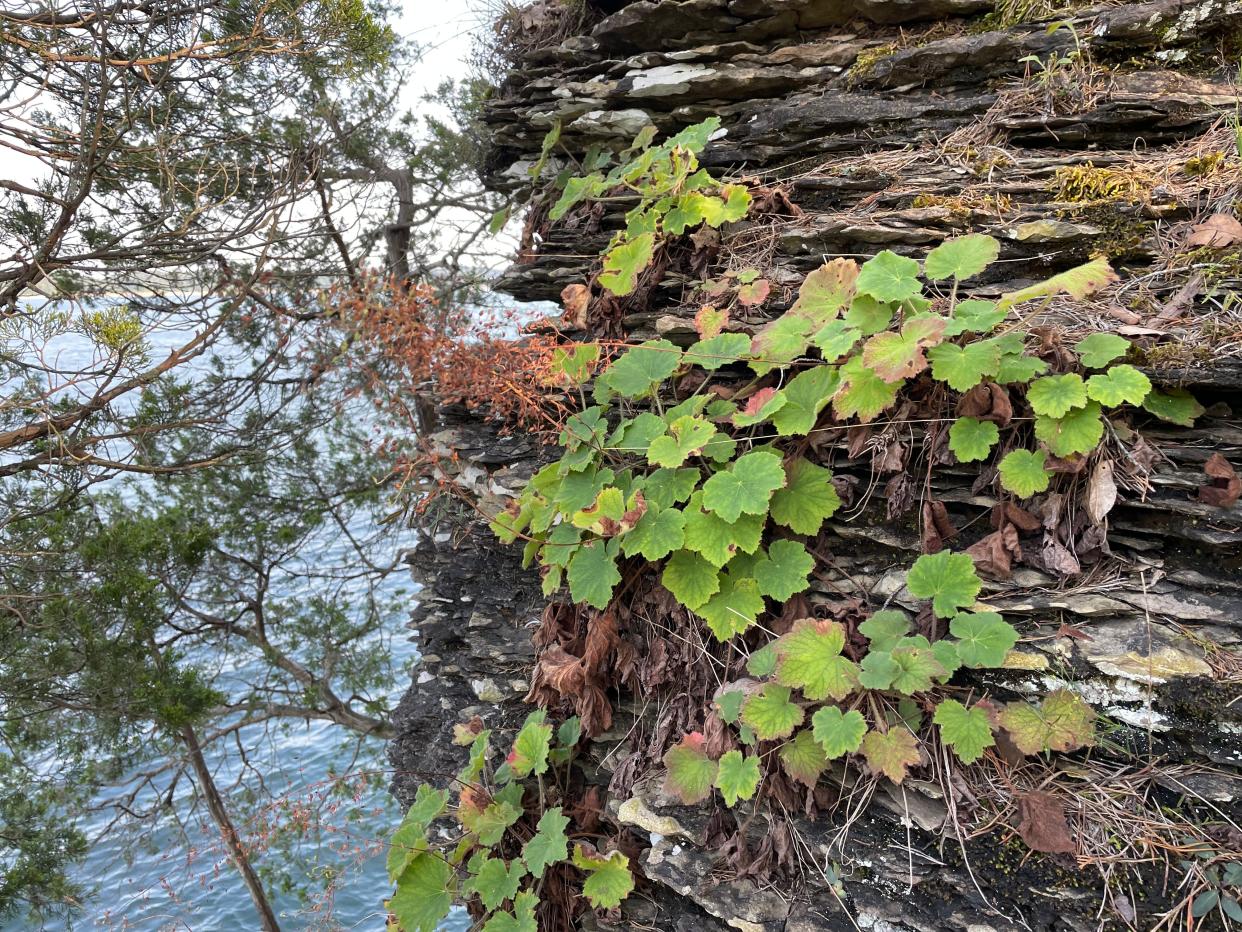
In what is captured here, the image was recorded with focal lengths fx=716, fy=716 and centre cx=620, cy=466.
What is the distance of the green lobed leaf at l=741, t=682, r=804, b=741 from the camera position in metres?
1.98

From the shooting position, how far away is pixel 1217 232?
2324 millimetres

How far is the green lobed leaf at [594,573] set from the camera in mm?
2395

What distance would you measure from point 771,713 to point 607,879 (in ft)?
2.90

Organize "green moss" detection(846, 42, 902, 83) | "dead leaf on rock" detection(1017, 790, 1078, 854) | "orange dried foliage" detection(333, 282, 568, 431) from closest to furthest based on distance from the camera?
"dead leaf on rock" detection(1017, 790, 1078, 854) → "orange dried foliage" detection(333, 282, 568, 431) → "green moss" detection(846, 42, 902, 83)

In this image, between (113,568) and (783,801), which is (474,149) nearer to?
(113,568)

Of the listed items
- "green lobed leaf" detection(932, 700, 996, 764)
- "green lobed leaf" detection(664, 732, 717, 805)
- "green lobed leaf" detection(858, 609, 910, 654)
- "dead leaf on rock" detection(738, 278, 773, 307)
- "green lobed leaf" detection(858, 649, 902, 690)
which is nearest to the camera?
"green lobed leaf" detection(932, 700, 996, 764)

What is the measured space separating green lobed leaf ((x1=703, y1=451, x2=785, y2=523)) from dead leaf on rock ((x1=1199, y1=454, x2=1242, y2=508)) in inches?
42.6

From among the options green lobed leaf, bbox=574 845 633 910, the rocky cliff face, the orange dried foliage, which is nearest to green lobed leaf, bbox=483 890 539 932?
green lobed leaf, bbox=574 845 633 910

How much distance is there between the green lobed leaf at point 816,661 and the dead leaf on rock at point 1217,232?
5.82ft

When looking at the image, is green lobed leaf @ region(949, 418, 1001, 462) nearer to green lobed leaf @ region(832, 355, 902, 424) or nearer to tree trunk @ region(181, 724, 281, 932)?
green lobed leaf @ region(832, 355, 902, 424)

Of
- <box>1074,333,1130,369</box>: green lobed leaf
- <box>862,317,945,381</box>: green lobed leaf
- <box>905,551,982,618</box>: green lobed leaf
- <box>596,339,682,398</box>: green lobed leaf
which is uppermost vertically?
<box>596,339,682,398</box>: green lobed leaf

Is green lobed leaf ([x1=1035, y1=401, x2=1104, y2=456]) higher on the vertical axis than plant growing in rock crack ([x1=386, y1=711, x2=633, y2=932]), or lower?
higher

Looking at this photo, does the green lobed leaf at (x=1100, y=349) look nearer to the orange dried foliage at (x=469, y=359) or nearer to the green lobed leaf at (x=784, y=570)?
the green lobed leaf at (x=784, y=570)

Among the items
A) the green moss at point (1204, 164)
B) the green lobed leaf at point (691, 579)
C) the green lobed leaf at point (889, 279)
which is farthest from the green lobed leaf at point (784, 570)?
the green moss at point (1204, 164)
